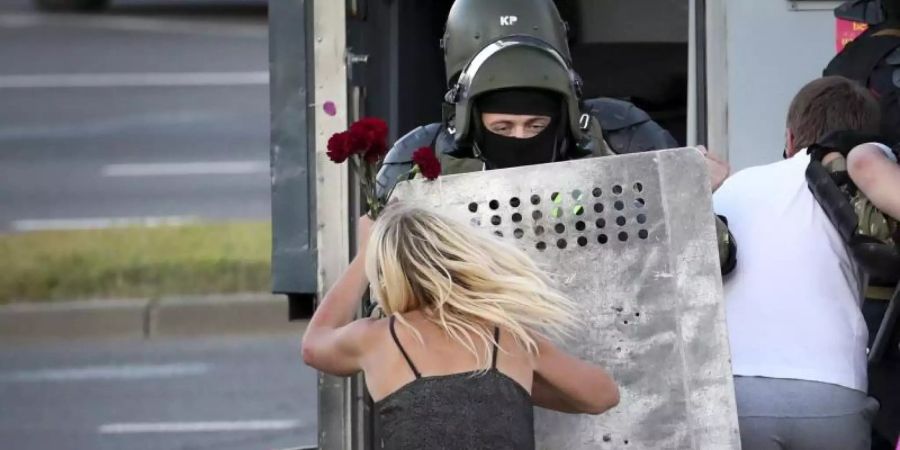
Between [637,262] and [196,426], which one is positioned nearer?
[637,262]

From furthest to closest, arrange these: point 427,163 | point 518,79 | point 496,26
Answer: point 496,26 → point 518,79 → point 427,163

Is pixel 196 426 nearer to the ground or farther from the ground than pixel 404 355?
nearer to the ground

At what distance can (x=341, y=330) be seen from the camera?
10.2 feet

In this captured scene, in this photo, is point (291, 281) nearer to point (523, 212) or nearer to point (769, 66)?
point (523, 212)

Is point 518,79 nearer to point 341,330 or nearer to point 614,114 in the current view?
point 614,114

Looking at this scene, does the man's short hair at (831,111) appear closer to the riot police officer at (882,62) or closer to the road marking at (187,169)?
the riot police officer at (882,62)

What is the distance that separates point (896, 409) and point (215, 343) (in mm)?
6436

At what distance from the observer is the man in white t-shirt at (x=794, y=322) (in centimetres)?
352

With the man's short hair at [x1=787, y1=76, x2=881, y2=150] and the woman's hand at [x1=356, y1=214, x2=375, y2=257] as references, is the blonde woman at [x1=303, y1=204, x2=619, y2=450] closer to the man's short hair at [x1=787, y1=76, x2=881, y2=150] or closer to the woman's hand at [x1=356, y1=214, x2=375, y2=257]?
the woman's hand at [x1=356, y1=214, x2=375, y2=257]

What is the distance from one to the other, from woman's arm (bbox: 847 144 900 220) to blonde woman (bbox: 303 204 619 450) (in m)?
0.84

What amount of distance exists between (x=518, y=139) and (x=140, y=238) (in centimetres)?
759

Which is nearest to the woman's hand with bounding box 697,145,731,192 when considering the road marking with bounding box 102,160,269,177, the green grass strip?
the green grass strip

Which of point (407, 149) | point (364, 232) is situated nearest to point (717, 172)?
point (364, 232)

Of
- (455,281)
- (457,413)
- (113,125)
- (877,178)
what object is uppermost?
(877,178)
